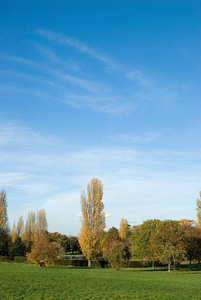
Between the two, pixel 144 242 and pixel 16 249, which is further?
pixel 16 249

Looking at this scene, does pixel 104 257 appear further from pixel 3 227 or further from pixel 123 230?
pixel 123 230

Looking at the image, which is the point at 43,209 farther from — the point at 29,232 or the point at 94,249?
the point at 94,249

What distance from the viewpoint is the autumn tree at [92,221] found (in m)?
42.9

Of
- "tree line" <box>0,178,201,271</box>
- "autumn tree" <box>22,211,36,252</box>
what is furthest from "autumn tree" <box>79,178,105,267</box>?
"autumn tree" <box>22,211,36,252</box>

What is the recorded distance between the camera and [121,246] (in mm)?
36812

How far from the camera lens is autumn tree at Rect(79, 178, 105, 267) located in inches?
1688

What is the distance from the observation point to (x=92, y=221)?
44.0 meters

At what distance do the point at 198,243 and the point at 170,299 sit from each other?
32.3 metres

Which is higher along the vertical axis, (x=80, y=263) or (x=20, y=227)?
(x=20, y=227)

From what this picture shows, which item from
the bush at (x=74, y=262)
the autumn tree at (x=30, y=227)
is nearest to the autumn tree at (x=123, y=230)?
the autumn tree at (x=30, y=227)

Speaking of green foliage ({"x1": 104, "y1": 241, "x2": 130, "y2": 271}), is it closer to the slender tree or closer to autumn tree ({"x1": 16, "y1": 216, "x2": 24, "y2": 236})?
the slender tree

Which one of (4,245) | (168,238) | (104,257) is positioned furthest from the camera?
(4,245)

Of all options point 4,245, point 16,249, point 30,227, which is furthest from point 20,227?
point 16,249

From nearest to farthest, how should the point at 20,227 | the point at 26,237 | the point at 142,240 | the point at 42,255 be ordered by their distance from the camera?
the point at 42,255
the point at 142,240
the point at 26,237
the point at 20,227
